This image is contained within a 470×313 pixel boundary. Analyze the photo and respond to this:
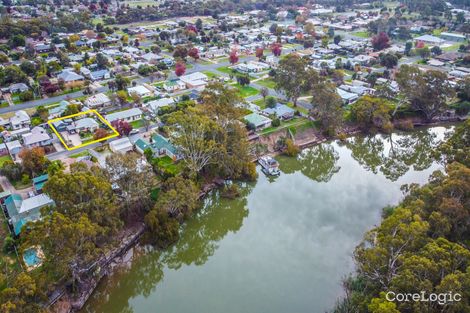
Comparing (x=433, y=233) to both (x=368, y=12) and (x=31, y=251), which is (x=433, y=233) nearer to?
(x=31, y=251)

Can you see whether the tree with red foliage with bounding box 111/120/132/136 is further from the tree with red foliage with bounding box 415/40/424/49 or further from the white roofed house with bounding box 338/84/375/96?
the tree with red foliage with bounding box 415/40/424/49

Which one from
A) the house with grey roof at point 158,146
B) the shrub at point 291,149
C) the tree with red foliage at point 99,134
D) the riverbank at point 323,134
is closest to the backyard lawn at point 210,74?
the riverbank at point 323,134

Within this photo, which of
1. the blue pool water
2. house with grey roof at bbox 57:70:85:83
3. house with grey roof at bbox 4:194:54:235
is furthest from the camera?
house with grey roof at bbox 57:70:85:83

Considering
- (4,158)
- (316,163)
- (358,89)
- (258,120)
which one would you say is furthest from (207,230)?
(358,89)

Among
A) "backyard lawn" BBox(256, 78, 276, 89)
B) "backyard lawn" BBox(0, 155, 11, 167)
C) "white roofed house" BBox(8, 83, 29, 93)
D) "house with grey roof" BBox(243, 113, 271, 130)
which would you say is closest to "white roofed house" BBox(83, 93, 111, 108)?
"white roofed house" BBox(8, 83, 29, 93)

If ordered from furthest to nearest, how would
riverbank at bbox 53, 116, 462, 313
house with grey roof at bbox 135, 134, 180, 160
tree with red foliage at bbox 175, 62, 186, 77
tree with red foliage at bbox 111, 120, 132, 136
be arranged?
1. tree with red foliage at bbox 175, 62, 186, 77
2. tree with red foliage at bbox 111, 120, 132, 136
3. house with grey roof at bbox 135, 134, 180, 160
4. riverbank at bbox 53, 116, 462, 313

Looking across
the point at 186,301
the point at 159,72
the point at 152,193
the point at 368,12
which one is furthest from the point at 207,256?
the point at 368,12
